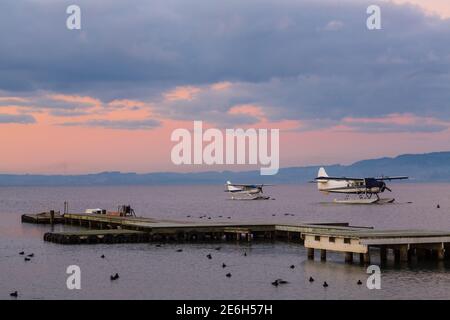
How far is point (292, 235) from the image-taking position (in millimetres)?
77562

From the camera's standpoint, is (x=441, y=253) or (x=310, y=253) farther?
(x=310, y=253)

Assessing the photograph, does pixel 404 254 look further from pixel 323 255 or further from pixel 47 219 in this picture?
pixel 47 219

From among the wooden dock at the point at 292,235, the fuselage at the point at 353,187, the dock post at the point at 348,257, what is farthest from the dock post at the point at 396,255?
the fuselage at the point at 353,187

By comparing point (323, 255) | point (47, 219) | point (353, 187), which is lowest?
point (323, 255)

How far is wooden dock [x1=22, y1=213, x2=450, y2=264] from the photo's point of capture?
187 feet

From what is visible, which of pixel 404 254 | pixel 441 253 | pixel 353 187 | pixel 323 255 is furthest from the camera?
pixel 353 187

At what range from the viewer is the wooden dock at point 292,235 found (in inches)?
2248

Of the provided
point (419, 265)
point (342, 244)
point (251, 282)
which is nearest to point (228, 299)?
point (251, 282)

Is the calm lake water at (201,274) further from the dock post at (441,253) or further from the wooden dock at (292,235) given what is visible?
the wooden dock at (292,235)

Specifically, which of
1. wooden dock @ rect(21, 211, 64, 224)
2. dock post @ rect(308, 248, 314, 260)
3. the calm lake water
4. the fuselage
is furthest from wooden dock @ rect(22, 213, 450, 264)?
the fuselage

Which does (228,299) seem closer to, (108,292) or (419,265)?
(108,292)

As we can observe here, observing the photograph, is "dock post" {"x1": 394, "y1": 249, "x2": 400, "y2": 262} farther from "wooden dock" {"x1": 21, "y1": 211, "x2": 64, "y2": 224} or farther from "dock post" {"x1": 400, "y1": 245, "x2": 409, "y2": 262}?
"wooden dock" {"x1": 21, "y1": 211, "x2": 64, "y2": 224}

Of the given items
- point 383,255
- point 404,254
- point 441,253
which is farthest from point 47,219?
point 441,253
